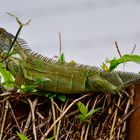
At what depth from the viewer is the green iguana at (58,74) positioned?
2.13m

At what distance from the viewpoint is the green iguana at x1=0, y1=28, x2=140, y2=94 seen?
213cm

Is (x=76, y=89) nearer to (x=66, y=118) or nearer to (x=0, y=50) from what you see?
(x=66, y=118)

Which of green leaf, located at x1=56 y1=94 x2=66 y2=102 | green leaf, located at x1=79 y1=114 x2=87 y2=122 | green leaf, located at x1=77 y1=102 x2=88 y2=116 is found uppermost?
green leaf, located at x1=56 y1=94 x2=66 y2=102

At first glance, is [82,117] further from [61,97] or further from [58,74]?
[58,74]

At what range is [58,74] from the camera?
7.34ft

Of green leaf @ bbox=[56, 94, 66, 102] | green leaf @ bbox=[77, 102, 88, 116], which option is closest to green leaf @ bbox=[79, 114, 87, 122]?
green leaf @ bbox=[77, 102, 88, 116]

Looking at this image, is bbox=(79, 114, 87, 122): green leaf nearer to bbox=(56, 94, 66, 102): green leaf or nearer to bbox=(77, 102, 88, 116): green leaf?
bbox=(77, 102, 88, 116): green leaf

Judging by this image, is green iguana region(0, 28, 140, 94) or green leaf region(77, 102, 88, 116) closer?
green leaf region(77, 102, 88, 116)

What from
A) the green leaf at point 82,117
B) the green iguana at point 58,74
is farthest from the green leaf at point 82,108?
the green iguana at point 58,74

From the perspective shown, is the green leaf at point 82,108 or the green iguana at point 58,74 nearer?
the green leaf at point 82,108

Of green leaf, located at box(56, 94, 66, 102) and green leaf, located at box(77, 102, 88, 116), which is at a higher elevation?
green leaf, located at box(56, 94, 66, 102)

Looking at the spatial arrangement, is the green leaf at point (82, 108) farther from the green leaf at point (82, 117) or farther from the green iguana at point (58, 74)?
the green iguana at point (58, 74)

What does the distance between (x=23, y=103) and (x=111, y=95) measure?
0.35m

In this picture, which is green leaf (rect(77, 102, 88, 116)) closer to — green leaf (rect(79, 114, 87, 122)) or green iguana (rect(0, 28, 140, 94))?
green leaf (rect(79, 114, 87, 122))
